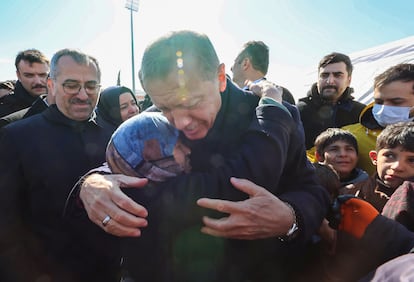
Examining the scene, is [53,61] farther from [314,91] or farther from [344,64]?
[344,64]

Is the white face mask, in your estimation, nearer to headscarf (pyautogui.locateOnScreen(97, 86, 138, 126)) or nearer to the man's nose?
the man's nose

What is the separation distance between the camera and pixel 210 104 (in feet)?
3.82

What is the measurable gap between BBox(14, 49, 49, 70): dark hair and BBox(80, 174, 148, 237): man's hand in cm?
350

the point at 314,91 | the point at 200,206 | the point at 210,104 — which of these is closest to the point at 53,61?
the point at 210,104

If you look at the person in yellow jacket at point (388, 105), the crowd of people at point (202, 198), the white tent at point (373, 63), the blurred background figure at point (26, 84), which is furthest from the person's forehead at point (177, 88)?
the white tent at point (373, 63)

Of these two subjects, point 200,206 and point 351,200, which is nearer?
point 200,206

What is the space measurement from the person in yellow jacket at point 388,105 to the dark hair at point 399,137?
583 millimetres

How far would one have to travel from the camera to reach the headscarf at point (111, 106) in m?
3.46

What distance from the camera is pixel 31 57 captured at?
3750 mm

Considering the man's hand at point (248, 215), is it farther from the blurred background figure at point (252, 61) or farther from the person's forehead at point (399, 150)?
the blurred background figure at point (252, 61)

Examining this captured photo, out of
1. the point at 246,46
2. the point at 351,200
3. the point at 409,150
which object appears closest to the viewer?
the point at 351,200

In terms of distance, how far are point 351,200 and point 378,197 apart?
1.95 feet

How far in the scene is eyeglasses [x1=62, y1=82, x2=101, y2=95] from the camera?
86.9 inches

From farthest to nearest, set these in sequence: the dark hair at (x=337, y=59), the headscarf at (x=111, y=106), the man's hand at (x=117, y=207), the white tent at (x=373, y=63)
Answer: the white tent at (x=373, y=63) → the dark hair at (x=337, y=59) → the headscarf at (x=111, y=106) → the man's hand at (x=117, y=207)
